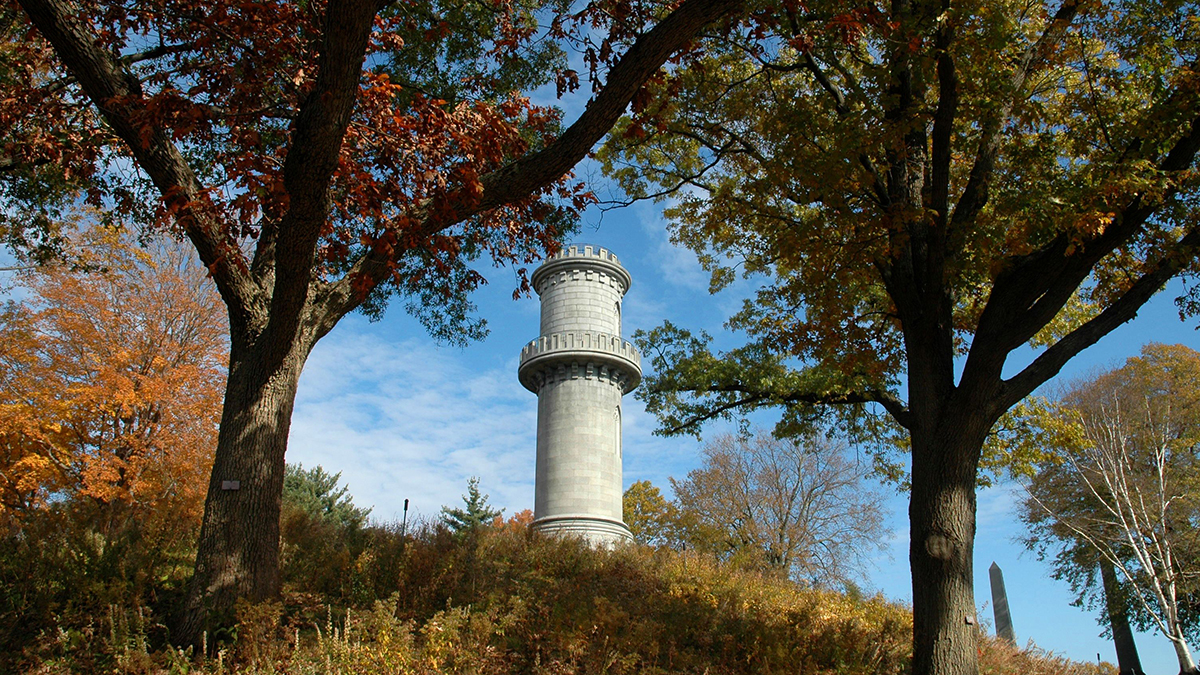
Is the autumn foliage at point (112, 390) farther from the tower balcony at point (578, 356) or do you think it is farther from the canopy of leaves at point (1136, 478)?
the canopy of leaves at point (1136, 478)

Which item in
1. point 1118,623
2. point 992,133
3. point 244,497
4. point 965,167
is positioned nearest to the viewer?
point 244,497

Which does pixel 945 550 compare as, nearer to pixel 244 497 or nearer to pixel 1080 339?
pixel 1080 339

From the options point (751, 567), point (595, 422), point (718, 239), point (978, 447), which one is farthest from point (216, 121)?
point (595, 422)

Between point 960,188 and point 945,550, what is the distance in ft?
20.3

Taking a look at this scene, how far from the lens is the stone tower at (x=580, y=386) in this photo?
2553cm

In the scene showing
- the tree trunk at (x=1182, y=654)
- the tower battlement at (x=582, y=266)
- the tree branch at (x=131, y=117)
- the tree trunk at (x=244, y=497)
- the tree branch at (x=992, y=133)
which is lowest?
the tree trunk at (x=1182, y=654)

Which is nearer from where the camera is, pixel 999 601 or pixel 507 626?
pixel 507 626

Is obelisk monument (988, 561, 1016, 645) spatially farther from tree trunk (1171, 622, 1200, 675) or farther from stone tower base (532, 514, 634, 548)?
stone tower base (532, 514, 634, 548)

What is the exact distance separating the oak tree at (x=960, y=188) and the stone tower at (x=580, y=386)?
1571 centimetres

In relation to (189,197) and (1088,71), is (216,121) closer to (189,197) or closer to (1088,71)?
(189,197)

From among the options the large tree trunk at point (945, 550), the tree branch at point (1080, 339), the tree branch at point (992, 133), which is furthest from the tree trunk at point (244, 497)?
the tree branch at point (992, 133)

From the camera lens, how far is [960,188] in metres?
11.3

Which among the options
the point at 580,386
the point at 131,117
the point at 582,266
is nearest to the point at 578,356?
the point at 580,386

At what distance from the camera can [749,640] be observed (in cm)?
826
